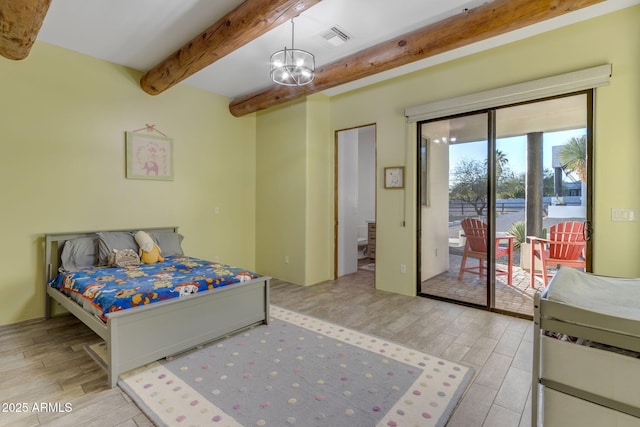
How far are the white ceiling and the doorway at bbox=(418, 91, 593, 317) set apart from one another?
0.84 m

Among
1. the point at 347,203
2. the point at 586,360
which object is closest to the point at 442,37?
the point at 586,360

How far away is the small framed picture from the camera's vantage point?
13.4ft

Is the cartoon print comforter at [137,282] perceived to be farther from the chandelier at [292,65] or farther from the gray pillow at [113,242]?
the chandelier at [292,65]

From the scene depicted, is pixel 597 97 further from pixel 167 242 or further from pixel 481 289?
pixel 167 242

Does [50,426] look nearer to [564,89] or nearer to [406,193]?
[406,193]

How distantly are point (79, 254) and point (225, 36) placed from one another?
2.70 meters

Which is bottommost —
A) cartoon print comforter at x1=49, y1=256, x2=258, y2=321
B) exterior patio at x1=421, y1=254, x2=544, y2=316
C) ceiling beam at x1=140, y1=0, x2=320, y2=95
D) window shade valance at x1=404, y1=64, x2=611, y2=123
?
exterior patio at x1=421, y1=254, x2=544, y2=316

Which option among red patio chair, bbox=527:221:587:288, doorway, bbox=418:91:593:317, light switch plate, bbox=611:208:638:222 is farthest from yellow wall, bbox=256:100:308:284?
light switch plate, bbox=611:208:638:222

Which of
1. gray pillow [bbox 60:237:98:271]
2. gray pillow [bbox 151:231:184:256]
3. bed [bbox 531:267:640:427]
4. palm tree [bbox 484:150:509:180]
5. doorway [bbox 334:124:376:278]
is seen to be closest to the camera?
bed [bbox 531:267:640:427]

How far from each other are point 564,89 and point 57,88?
5164 mm

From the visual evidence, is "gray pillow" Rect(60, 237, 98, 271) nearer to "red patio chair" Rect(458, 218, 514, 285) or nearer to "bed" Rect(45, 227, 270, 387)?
"bed" Rect(45, 227, 270, 387)

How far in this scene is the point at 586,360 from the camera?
1256 mm

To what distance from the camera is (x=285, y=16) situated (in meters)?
2.34

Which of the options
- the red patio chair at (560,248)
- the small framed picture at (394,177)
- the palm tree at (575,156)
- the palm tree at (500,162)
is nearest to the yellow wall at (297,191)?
the small framed picture at (394,177)
